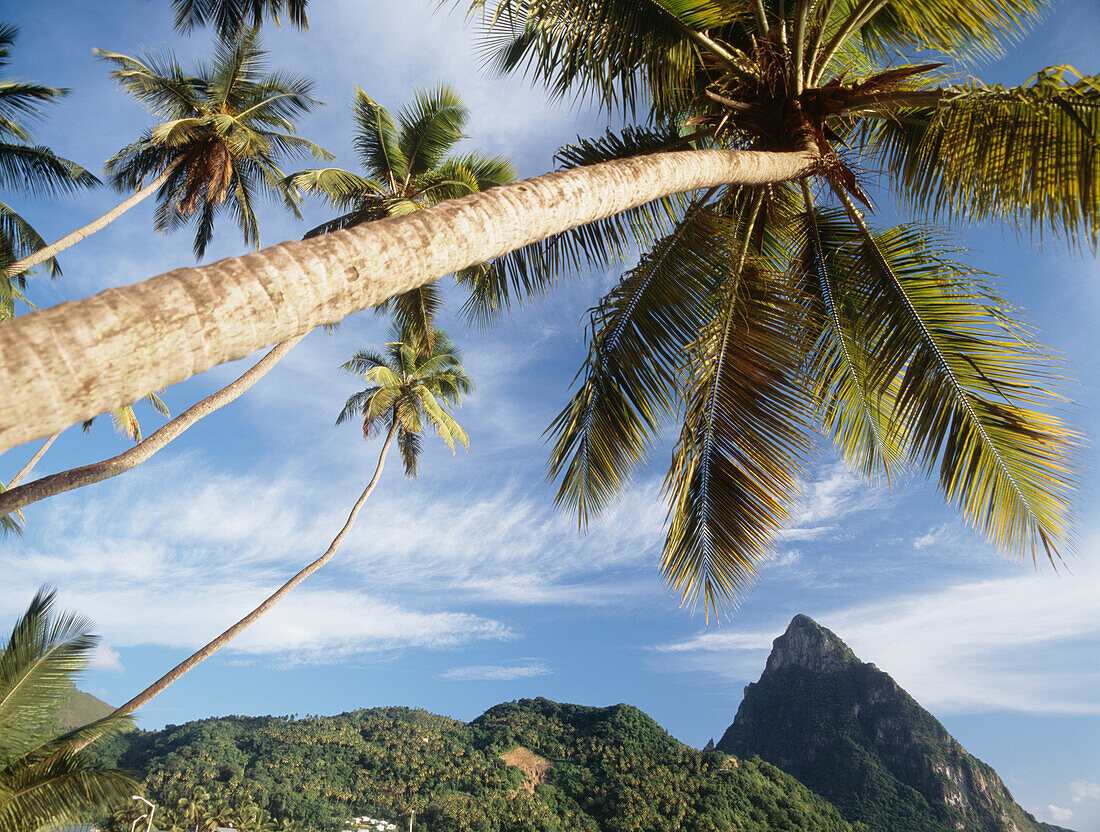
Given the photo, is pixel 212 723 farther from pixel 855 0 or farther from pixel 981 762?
pixel 981 762

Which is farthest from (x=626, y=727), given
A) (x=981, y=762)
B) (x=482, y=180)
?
(x=482, y=180)

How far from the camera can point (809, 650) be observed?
255ft

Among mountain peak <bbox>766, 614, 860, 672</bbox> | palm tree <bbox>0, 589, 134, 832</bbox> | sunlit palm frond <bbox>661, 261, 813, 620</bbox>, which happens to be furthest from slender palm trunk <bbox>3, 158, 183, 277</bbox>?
mountain peak <bbox>766, 614, 860, 672</bbox>

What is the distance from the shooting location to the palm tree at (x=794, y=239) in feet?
12.1

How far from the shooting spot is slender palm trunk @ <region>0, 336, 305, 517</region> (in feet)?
20.1

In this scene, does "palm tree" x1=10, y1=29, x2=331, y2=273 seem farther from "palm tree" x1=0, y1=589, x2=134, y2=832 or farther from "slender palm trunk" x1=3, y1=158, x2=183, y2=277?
"palm tree" x1=0, y1=589, x2=134, y2=832

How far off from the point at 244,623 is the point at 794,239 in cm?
1151

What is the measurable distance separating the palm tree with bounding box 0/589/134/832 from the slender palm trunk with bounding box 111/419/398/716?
0.63 metres

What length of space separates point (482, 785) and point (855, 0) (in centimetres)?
4812

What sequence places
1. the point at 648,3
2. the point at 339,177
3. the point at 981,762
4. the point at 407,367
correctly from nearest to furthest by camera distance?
the point at 648,3 → the point at 339,177 → the point at 407,367 → the point at 981,762

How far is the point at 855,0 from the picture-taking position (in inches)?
214

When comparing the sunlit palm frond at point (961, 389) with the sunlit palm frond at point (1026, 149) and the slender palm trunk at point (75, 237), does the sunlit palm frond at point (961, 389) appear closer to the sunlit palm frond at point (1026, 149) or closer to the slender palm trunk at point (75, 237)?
the sunlit palm frond at point (1026, 149)

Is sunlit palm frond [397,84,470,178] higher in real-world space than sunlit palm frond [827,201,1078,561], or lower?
higher

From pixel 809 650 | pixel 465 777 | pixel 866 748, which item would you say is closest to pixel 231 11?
pixel 465 777
